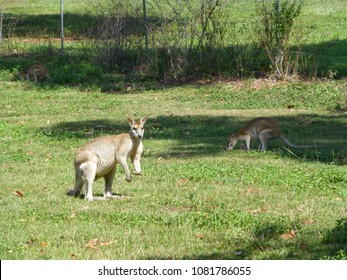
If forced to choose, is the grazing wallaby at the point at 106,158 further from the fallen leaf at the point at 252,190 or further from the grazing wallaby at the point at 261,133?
the grazing wallaby at the point at 261,133

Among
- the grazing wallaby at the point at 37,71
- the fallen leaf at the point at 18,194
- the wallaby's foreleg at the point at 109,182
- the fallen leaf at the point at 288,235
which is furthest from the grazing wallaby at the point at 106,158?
the grazing wallaby at the point at 37,71

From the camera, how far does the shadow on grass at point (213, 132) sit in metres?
14.1

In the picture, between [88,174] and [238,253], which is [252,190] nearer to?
[88,174]

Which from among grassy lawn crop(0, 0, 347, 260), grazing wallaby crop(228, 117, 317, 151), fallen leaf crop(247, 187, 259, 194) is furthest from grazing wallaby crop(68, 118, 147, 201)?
grazing wallaby crop(228, 117, 317, 151)

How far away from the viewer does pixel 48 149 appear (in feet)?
49.0

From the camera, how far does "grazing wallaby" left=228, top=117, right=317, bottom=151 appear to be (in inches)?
567

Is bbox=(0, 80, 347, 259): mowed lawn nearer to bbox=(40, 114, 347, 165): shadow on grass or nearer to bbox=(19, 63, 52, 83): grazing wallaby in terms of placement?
bbox=(40, 114, 347, 165): shadow on grass

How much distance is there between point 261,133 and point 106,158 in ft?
14.4

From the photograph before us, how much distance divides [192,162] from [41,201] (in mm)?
3407

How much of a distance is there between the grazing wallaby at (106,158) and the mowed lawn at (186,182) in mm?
298

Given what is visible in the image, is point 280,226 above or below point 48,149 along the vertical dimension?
above
